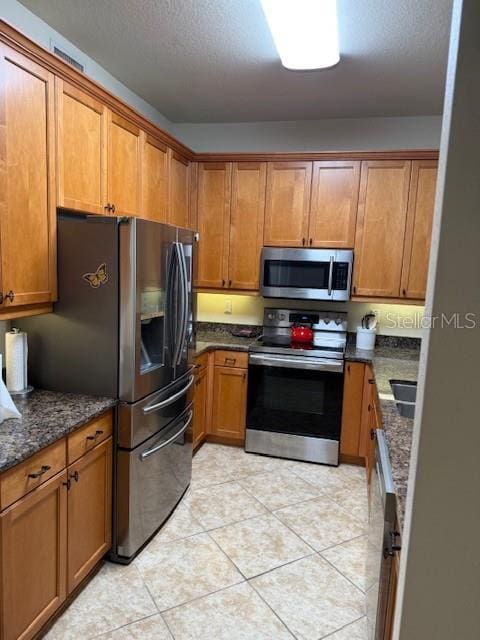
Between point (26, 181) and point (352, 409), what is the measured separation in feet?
8.72

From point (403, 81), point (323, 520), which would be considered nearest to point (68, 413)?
point (323, 520)

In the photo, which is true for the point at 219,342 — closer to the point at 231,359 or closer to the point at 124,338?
the point at 231,359

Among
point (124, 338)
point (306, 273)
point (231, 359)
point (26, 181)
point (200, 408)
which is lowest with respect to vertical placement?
point (200, 408)

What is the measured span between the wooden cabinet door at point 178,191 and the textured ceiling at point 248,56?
469 mm

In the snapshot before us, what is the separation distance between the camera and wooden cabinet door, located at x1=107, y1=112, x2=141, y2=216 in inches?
99.7

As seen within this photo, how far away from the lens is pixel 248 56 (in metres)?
2.62

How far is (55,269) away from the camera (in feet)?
6.91

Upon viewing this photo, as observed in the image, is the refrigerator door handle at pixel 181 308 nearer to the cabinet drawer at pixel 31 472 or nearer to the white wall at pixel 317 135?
the cabinet drawer at pixel 31 472

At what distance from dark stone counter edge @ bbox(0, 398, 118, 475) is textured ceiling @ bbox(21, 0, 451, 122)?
197 centimetres

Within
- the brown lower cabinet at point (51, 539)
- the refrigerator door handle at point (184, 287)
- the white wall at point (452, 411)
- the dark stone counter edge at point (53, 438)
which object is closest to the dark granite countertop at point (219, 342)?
the refrigerator door handle at point (184, 287)

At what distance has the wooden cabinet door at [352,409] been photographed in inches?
130

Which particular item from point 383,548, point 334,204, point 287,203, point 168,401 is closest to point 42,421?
point 168,401

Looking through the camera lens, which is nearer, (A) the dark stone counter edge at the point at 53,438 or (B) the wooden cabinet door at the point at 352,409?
(A) the dark stone counter edge at the point at 53,438

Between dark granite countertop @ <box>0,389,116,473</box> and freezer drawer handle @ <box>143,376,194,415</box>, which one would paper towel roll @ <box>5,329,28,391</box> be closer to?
dark granite countertop @ <box>0,389,116,473</box>
